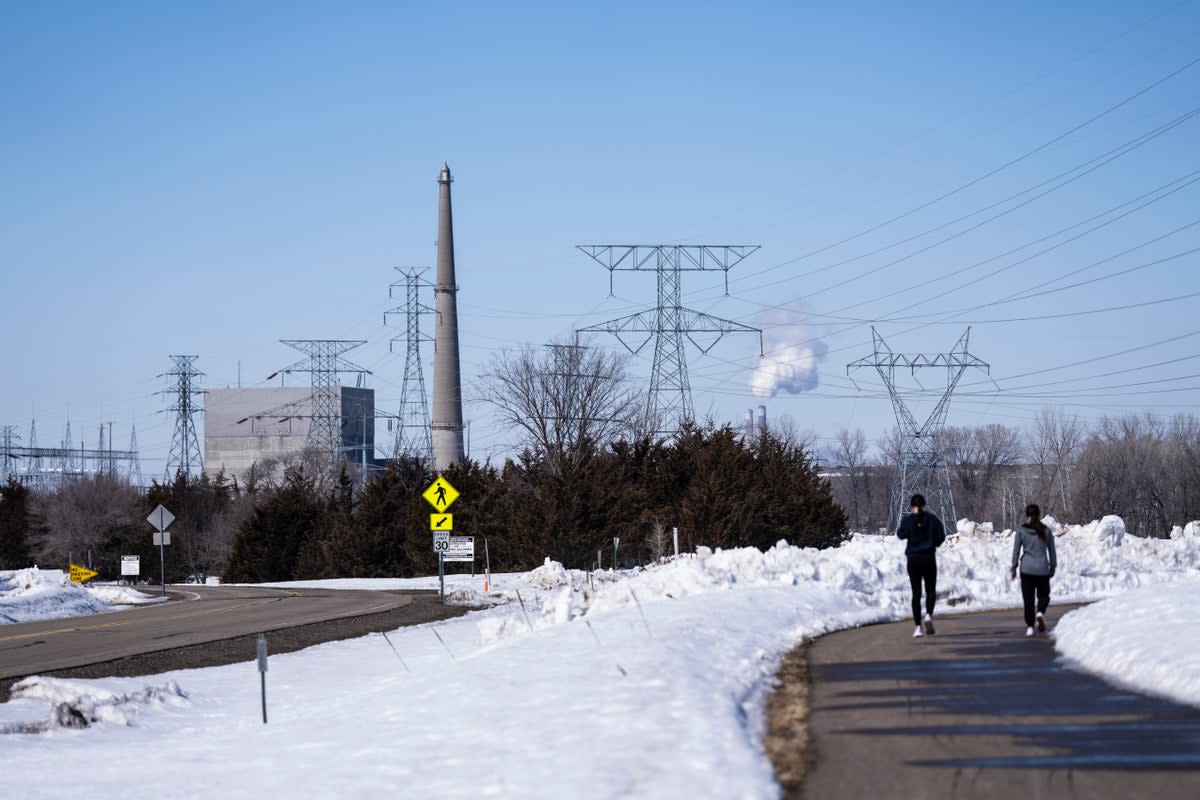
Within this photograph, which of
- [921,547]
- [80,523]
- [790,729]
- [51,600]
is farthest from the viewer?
[80,523]

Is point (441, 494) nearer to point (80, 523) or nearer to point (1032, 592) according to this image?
point (1032, 592)

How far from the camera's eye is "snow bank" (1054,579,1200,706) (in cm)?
1147

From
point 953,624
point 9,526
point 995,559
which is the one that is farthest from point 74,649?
point 9,526

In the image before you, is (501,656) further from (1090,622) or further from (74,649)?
(74,649)

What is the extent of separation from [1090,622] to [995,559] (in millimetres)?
13743

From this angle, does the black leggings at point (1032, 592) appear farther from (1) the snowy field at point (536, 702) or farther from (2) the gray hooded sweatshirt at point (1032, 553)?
(1) the snowy field at point (536, 702)

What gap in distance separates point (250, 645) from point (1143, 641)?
1880 centimetres

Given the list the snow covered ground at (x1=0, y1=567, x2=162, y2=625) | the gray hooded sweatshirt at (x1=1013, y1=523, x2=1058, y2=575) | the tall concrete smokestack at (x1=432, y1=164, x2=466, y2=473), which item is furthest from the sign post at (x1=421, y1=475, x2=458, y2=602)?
the tall concrete smokestack at (x1=432, y1=164, x2=466, y2=473)

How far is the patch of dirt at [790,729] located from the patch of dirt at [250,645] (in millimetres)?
12342

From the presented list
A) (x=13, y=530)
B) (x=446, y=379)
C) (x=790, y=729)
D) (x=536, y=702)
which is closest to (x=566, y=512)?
(x=446, y=379)

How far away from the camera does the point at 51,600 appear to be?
132 feet

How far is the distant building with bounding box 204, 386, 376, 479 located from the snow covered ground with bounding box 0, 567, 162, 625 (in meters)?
108

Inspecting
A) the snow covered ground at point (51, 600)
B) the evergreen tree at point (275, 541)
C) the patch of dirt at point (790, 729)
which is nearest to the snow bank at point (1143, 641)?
the patch of dirt at point (790, 729)

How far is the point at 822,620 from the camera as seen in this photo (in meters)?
19.0
